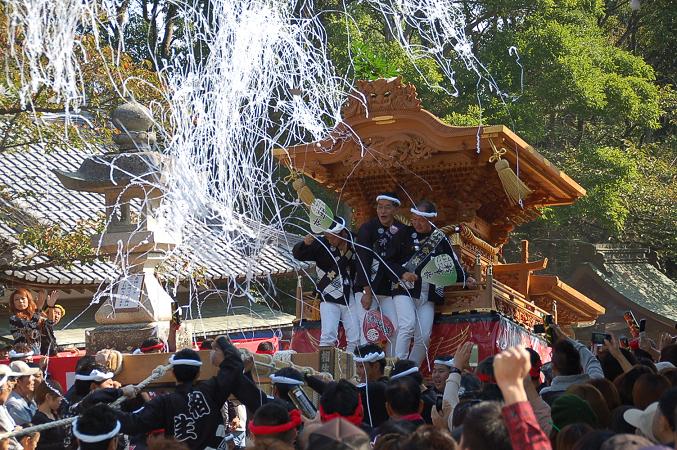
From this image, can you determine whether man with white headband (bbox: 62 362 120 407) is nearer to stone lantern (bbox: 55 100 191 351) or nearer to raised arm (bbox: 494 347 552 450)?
stone lantern (bbox: 55 100 191 351)

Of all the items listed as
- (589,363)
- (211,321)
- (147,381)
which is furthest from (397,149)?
(211,321)

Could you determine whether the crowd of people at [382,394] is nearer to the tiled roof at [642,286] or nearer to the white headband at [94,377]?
the white headband at [94,377]

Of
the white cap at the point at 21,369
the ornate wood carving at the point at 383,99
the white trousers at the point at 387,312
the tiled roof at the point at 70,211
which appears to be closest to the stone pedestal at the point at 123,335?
the white trousers at the point at 387,312

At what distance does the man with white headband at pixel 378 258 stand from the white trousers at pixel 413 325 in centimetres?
11

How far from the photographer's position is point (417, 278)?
820 cm

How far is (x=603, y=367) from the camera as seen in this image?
6312 millimetres

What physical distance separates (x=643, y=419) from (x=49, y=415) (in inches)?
135

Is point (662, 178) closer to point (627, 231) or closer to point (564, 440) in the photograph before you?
point (627, 231)

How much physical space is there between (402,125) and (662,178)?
9685 millimetres

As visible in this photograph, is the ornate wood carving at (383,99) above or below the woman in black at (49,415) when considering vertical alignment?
above

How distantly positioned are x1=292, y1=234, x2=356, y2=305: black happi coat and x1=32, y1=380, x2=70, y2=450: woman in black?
266cm

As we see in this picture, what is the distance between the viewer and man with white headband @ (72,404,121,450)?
4.57 m

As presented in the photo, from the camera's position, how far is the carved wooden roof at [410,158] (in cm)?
874

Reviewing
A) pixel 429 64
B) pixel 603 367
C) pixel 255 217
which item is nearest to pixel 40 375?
pixel 255 217
